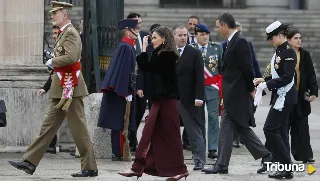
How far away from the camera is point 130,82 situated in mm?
12836

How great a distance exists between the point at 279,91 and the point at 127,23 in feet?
8.01

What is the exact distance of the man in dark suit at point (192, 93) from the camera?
12070mm

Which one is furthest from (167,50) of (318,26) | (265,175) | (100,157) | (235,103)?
(318,26)

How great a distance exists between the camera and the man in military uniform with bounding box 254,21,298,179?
11219mm

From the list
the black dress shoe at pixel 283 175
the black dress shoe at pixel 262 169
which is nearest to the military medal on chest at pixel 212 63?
the black dress shoe at pixel 262 169

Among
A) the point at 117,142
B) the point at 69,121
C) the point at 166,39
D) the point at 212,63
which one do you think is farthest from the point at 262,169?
the point at 212,63

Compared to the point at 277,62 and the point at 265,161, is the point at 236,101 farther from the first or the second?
the point at 265,161

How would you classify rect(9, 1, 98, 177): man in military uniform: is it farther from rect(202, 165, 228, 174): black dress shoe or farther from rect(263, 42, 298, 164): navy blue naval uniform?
rect(263, 42, 298, 164): navy blue naval uniform

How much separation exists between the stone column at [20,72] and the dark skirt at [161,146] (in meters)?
2.71

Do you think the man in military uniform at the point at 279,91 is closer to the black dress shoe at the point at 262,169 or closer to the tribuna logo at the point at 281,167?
→ the tribuna logo at the point at 281,167

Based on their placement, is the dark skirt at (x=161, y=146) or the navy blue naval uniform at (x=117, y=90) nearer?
the dark skirt at (x=161, y=146)

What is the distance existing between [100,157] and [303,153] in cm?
247

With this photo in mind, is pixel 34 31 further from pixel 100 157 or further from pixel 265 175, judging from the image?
pixel 265 175

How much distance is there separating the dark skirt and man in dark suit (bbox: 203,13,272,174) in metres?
0.79
